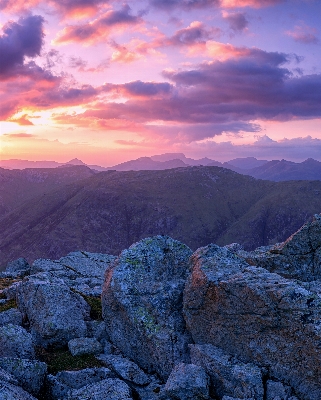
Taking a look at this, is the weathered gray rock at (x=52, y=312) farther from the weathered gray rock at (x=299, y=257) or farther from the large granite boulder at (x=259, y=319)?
the weathered gray rock at (x=299, y=257)

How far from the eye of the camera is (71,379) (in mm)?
19594

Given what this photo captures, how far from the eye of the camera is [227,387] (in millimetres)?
18828

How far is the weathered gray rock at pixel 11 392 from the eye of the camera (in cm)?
1511

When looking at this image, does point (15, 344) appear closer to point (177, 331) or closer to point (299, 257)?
point (177, 331)

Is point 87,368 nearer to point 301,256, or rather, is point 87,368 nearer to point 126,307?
point 126,307

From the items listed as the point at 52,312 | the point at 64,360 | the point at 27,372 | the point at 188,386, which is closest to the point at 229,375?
the point at 188,386

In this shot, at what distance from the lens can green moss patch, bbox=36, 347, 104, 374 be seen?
2105 cm

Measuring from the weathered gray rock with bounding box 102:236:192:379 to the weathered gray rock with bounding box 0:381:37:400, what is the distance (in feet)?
27.2

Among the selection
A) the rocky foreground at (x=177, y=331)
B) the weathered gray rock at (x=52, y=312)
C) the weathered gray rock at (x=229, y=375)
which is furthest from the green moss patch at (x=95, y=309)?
the weathered gray rock at (x=229, y=375)

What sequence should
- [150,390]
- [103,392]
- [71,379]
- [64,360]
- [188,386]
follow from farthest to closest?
[64,360]
[150,390]
[71,379]
[103,392]
[188,386]

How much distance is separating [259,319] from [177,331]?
5.97 meters

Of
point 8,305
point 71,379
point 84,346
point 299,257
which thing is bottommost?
point 71,379

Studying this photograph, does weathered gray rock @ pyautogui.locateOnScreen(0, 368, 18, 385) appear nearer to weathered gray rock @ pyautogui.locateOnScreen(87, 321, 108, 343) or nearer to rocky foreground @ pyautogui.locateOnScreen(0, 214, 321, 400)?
rocky foreground @ pyautogui.locateOnScreen(0, 214, 321, 400)

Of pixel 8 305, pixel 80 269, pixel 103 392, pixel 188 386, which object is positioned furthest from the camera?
pixel 80 269
